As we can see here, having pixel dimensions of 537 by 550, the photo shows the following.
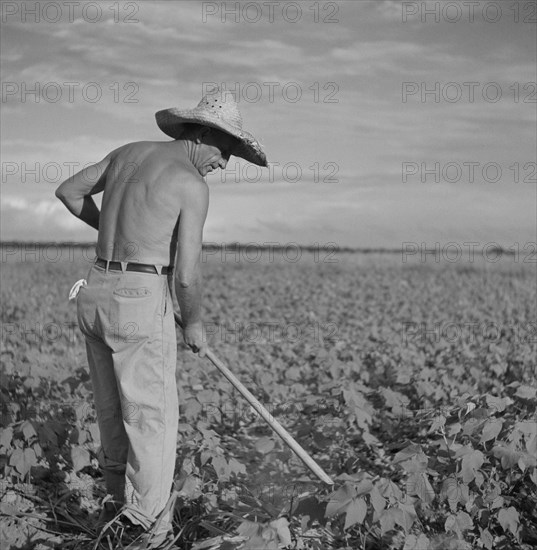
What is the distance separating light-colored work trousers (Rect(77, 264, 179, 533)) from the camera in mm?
3379

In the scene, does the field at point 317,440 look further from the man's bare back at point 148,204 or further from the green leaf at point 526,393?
the man's bare back at point 148,204

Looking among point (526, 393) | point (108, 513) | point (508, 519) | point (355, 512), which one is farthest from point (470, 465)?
point (108, 513)

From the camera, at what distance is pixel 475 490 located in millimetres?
4004

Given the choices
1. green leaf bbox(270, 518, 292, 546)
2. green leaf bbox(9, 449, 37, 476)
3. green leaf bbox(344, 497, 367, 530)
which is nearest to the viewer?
green leaf bbox(270, 518, 292, 546)

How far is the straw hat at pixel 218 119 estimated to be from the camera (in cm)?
347

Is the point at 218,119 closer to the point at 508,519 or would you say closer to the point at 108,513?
the point at 108,513

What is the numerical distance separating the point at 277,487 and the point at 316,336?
4.25 m

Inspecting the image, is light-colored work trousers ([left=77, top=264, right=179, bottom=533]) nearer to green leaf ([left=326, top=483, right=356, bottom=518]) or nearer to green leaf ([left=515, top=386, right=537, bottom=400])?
green leaf ([left=326, top=483, right=356, bottom=518])

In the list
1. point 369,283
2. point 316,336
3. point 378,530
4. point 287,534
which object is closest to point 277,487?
point 378,530

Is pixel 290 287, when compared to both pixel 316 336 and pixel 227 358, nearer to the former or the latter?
pixel 316 336

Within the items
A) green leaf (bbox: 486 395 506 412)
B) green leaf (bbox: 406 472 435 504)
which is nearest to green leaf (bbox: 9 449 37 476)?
green leaf (bbox: 406 472 435 504)

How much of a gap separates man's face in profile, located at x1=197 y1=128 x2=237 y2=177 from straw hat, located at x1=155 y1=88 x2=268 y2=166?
7cm

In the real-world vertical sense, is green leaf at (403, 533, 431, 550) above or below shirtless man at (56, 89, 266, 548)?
below

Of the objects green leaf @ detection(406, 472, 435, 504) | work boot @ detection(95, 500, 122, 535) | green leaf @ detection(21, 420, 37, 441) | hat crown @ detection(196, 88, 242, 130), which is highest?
hat crown @ detection(196, 88, 242, 130)
